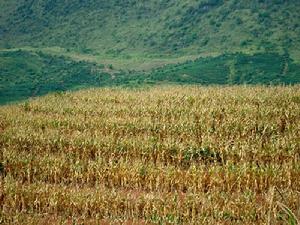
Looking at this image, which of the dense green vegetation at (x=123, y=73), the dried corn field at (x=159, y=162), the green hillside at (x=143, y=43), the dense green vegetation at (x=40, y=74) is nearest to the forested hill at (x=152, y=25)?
the green hillside at (x=143, y=43)

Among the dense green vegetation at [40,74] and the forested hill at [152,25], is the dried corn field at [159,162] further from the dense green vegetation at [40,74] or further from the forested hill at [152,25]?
the forested hill at [152,25]

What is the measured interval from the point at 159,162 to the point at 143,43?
5846 centimetres

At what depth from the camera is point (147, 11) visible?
74.8 metres

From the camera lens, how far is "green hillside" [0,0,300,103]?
51844mm

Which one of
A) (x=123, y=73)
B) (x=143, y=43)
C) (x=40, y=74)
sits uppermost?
(x=143, y=43)

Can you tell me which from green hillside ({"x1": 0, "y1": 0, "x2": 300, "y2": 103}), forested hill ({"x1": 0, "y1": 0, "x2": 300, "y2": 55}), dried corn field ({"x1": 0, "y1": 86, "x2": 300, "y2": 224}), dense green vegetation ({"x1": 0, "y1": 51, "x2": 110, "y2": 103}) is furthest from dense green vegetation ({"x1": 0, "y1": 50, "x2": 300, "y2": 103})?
dried corn field ({"x1": 0, "y1": 86, "x2": 300, "y2": 224})

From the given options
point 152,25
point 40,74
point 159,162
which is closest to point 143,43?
point 152,25

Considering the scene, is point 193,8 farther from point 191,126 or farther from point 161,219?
point 161,219

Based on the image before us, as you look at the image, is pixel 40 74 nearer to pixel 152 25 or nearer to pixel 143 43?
pixel 143 43

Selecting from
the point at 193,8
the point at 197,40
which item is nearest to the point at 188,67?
the point at 197,40

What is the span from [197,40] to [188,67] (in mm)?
12082

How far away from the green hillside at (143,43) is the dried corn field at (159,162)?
3254 cm

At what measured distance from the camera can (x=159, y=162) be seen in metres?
10.1

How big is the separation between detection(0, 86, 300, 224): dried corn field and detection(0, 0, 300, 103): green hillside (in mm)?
32540
